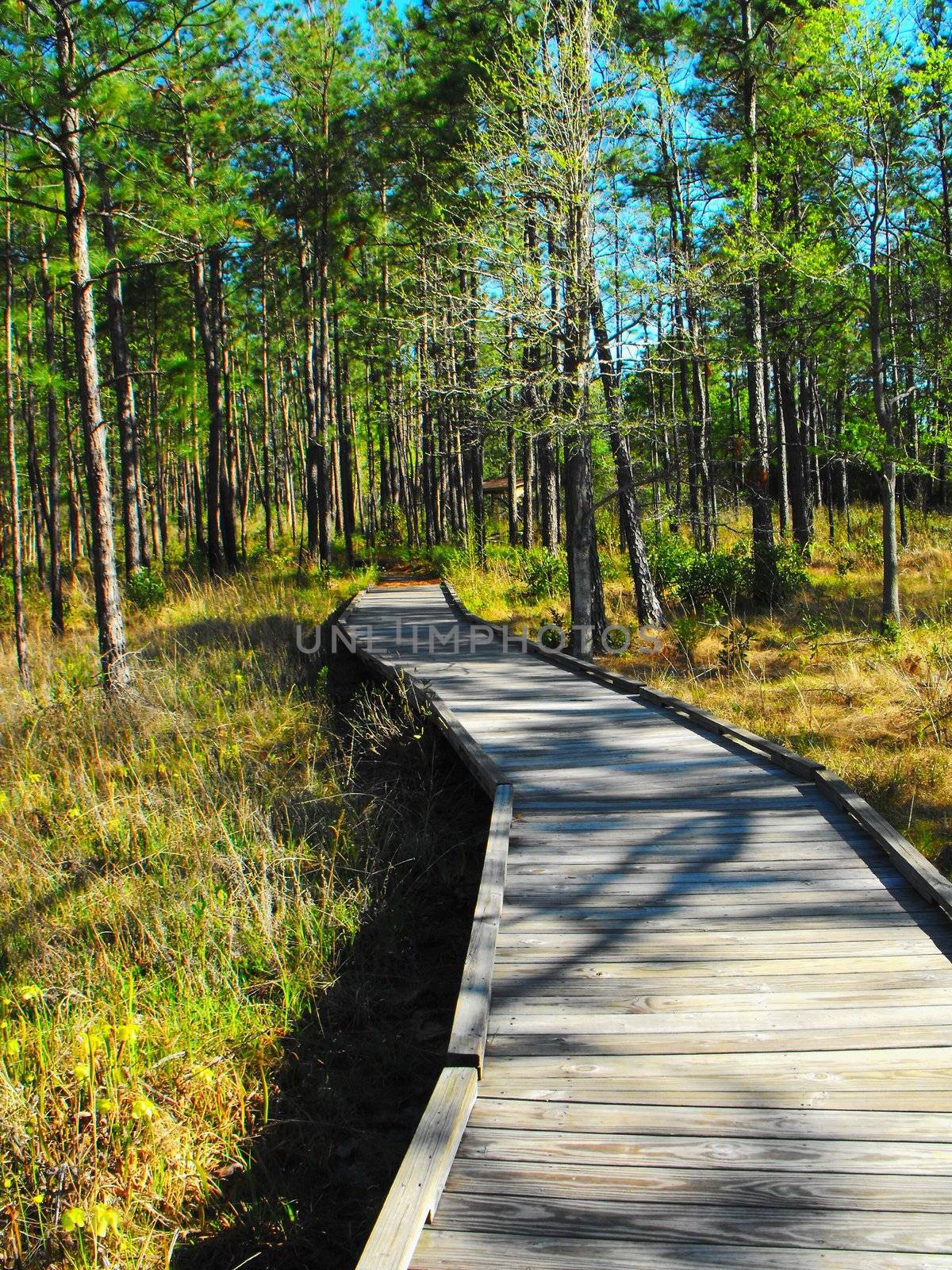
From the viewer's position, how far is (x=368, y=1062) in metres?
3.79

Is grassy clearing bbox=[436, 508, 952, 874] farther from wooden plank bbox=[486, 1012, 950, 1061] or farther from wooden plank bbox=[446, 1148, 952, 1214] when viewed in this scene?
wooden plank bbox=[446, 1148, 952, 1214]

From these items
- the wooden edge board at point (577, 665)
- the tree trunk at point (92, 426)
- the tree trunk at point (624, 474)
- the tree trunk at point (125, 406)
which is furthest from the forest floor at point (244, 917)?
the tree trunk at point (125, 406)

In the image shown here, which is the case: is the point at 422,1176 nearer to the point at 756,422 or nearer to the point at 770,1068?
the point at 770,1068

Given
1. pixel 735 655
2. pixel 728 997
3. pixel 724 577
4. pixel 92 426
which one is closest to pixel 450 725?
pixel 728 997

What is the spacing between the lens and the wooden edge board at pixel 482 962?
267 cm

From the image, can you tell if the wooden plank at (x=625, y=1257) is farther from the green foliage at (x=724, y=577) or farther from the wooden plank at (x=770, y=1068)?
the green foliage at (x=724, y=577)

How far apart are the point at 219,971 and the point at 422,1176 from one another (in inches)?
92.9

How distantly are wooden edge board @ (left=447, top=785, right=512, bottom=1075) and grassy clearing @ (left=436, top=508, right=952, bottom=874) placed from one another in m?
2.71

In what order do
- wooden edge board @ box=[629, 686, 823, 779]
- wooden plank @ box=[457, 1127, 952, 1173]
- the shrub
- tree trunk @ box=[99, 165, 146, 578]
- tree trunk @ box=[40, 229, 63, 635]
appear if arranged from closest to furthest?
1. wooden plank @ box=[457, 1127, 952, 1173]
2. wooden edge board @ box=[629, 686, 823, 779]
3. the shrub
4. tree trunk @ box=[40, 229, 63, 635]
5. tree trunk @ box=[99, 165, 146, 578]

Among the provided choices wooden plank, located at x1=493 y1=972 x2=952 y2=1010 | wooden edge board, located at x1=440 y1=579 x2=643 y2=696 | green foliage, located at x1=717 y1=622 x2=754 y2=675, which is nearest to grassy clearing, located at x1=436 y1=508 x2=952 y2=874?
green foliage, located at x1=717 y1=622 x2=754 y2=675

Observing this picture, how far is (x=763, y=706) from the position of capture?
8.35 meters

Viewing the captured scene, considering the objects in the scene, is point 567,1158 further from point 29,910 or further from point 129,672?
point 129,672

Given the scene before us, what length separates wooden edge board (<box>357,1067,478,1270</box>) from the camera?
1.92 metres

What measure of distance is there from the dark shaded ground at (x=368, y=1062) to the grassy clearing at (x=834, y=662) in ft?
9.52
